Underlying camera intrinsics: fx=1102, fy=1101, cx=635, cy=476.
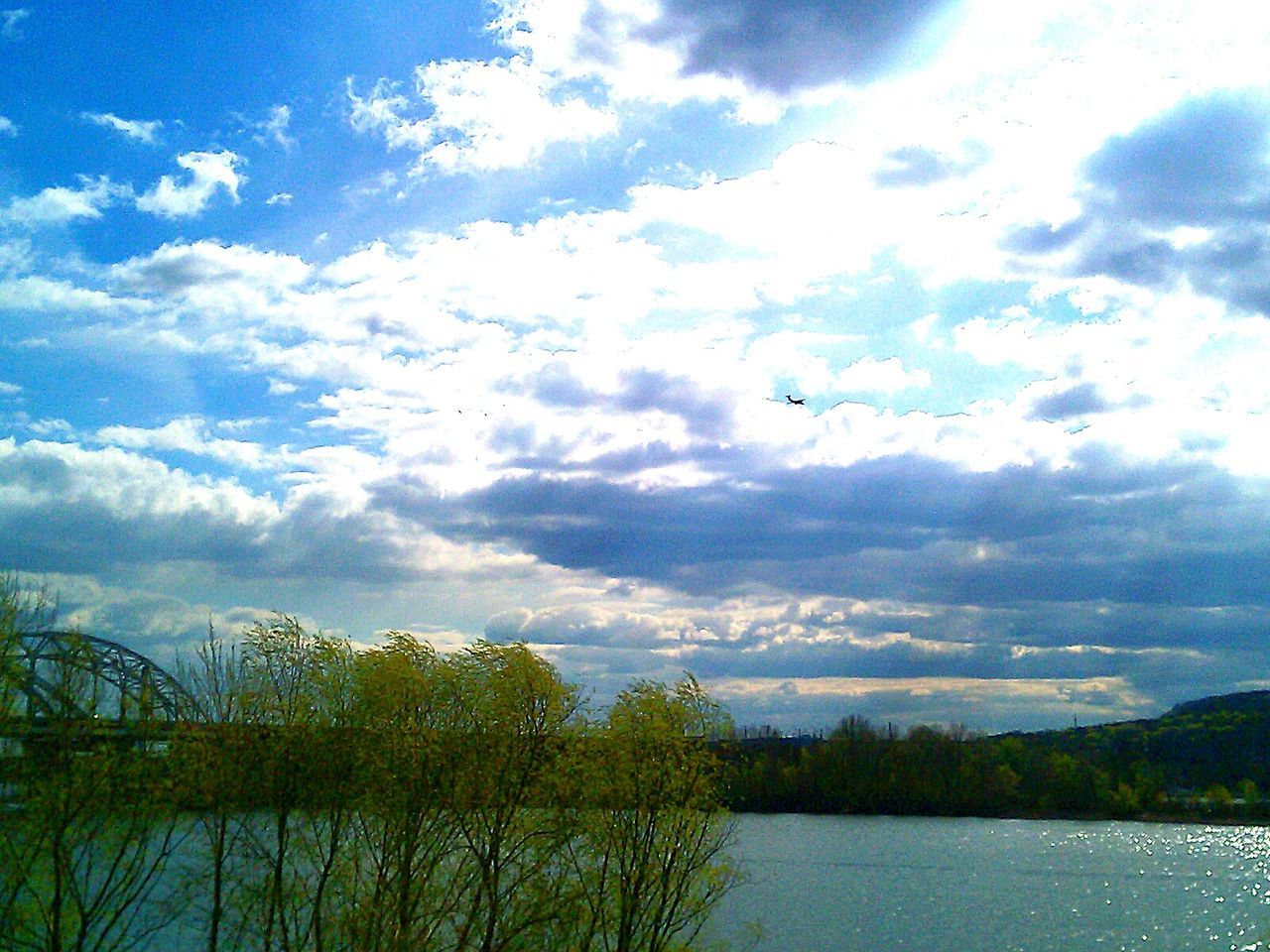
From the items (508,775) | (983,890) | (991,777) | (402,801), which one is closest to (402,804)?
(402,801)

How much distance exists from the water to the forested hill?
12.7ft

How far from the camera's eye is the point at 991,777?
391 feet

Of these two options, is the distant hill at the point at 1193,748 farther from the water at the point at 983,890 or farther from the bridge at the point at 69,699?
the bridge at the point at 69,699

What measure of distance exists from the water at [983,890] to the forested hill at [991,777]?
386cm

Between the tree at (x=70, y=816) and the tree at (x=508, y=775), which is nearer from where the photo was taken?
the tree at (x=70, y=816)

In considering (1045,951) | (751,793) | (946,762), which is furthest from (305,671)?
(946,762)

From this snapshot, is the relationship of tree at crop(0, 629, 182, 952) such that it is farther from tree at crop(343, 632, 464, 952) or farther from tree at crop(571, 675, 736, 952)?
tree at crop(571, 675, 736, 952)

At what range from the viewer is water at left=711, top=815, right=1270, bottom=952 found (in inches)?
2078

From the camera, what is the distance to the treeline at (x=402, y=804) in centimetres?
2630

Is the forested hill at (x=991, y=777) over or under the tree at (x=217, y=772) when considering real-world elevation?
under

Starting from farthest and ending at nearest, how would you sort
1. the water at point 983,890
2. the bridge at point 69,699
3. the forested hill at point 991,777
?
the forested hill at point 991,777 → the water at point 983,890 → the bridge at point 69,699

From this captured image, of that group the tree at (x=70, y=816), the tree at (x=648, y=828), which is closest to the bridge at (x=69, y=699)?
the tree at (x=70, y=816)

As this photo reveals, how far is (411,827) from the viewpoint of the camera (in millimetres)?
27031

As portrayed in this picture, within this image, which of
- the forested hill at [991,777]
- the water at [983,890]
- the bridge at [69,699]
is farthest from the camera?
the forested hill at [991,777]
